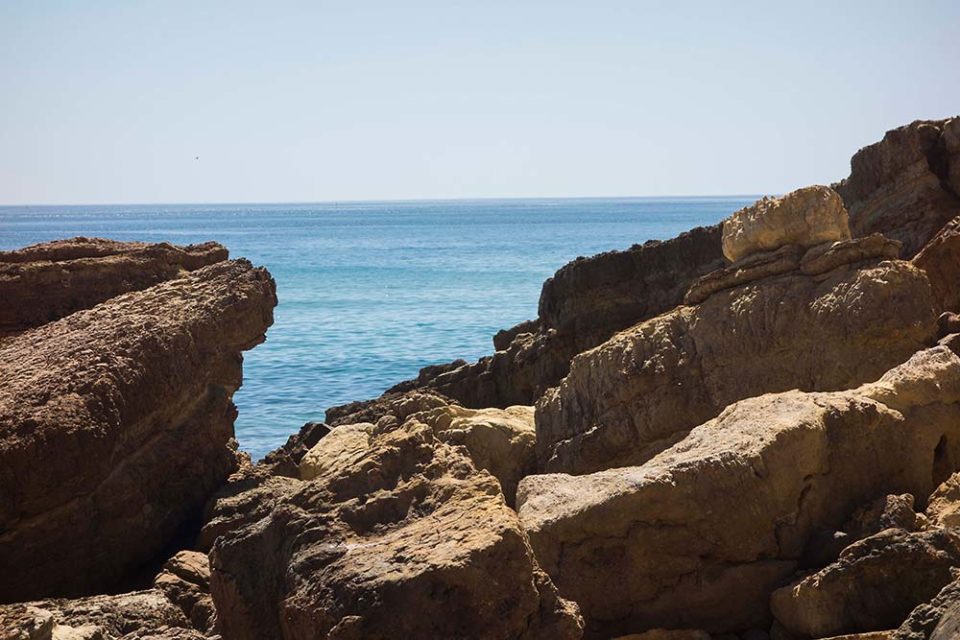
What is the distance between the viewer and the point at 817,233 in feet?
32.1

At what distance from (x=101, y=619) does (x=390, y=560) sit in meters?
1.48

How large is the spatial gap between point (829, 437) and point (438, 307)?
3524 centimetres

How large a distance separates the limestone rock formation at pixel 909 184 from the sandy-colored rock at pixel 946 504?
6.03 m

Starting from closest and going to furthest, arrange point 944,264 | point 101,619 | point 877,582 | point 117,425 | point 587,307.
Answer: point 101,619, point 877,582, point 117,425, point 944,264, point 587,307

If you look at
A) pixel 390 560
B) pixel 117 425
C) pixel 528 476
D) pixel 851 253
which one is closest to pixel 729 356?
pixel 851 253

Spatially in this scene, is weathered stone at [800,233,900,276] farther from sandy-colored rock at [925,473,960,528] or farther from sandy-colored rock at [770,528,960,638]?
sandy-colored rock at [770,528,960,638]

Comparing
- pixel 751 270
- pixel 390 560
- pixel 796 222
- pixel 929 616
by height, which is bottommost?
pixel 929 616

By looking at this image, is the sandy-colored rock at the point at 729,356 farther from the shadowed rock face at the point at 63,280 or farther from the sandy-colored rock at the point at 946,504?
the shadowed rock face at the point at 63,280

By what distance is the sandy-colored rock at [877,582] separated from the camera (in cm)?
615

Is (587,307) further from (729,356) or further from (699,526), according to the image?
(699,526)

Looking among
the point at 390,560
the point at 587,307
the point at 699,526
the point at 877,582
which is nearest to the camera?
the point at 390,560

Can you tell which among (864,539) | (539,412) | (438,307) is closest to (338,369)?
(438,307)

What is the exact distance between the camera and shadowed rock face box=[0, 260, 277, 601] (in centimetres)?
705

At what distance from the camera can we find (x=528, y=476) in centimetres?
803
